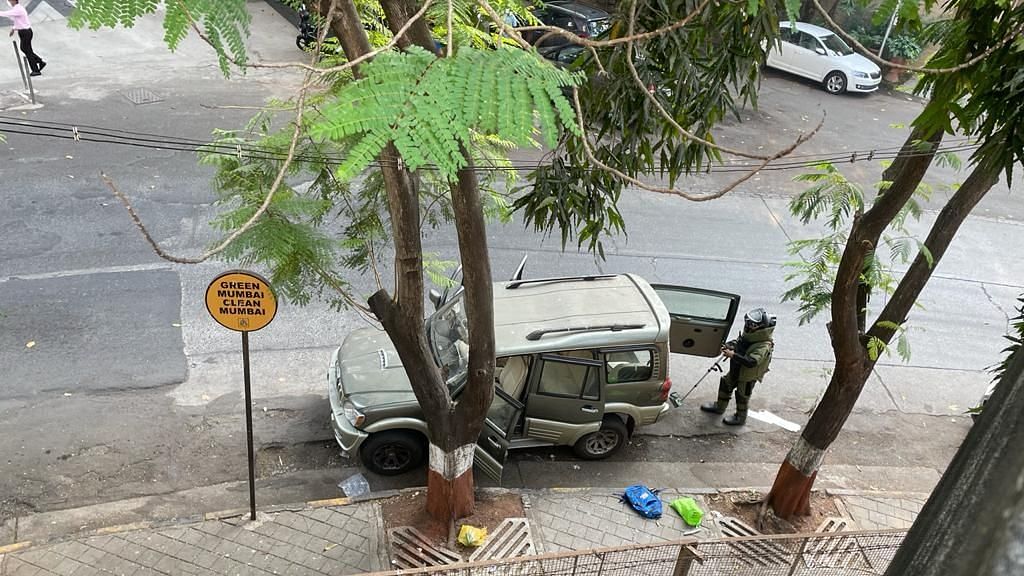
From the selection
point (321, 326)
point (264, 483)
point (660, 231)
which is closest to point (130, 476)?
point (264, 483)

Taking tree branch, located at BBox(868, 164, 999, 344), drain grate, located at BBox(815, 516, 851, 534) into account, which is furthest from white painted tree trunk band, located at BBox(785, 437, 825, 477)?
tree branch, located at BBox(868, 164, 999, 344)

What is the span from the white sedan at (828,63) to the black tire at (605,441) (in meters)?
15.1

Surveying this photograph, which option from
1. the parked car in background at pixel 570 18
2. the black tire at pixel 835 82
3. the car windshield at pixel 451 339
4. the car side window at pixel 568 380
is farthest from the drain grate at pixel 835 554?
the black tire at pixel 835 82

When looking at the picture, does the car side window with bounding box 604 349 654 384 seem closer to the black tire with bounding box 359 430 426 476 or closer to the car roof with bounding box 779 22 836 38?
the black tire with bounding box 359 430 426 476

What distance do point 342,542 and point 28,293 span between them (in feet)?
18.3

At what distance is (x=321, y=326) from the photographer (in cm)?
945

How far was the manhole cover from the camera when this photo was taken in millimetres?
14391

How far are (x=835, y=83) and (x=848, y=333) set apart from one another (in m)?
16.1

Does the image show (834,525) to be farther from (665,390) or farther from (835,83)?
(835,83)

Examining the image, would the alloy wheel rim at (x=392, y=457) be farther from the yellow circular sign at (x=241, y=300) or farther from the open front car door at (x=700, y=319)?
the open front car door at (x=700, y=319)

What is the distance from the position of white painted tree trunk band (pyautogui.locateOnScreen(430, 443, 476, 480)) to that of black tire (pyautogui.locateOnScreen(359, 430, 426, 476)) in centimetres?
93

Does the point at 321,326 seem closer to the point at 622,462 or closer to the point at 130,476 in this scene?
the point at 130,476

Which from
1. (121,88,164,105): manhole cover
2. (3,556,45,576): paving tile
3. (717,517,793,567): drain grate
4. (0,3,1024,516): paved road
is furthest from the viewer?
(121,88,164,105): manhole cover

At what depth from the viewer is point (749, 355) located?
806 cm
